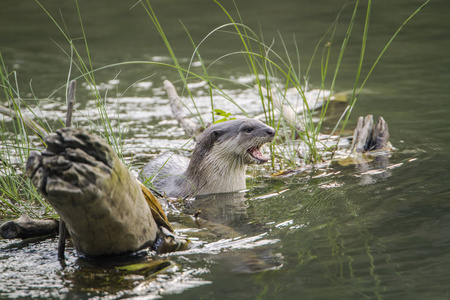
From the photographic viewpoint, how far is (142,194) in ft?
9.77

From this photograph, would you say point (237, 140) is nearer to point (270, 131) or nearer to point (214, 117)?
point (270, 131)

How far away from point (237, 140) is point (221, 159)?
203 millimetres

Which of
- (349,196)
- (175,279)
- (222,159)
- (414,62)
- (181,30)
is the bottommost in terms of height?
(175,279)

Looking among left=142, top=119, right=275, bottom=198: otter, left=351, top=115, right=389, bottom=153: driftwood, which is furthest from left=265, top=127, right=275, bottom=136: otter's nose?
left=351, top=115, right=389, bottom=153: driftwood

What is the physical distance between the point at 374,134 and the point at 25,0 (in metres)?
11.0

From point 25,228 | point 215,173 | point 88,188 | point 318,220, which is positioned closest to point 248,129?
point 215,173

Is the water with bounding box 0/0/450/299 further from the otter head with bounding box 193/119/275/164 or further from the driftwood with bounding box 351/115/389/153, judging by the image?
the otter head with bounding box 193/119/275/164

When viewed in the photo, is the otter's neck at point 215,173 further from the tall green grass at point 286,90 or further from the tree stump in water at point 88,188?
the tree stump in water at point 88,188

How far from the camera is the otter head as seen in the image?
432cm

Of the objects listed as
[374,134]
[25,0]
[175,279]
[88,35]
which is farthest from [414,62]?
[25,0]

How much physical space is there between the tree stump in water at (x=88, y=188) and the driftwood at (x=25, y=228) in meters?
0.55

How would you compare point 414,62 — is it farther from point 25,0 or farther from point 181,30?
point 25,0

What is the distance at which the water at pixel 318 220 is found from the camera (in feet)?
9.06

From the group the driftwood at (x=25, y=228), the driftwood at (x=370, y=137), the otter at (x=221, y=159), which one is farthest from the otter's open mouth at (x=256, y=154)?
the driftwood at (x=25, y=228)
